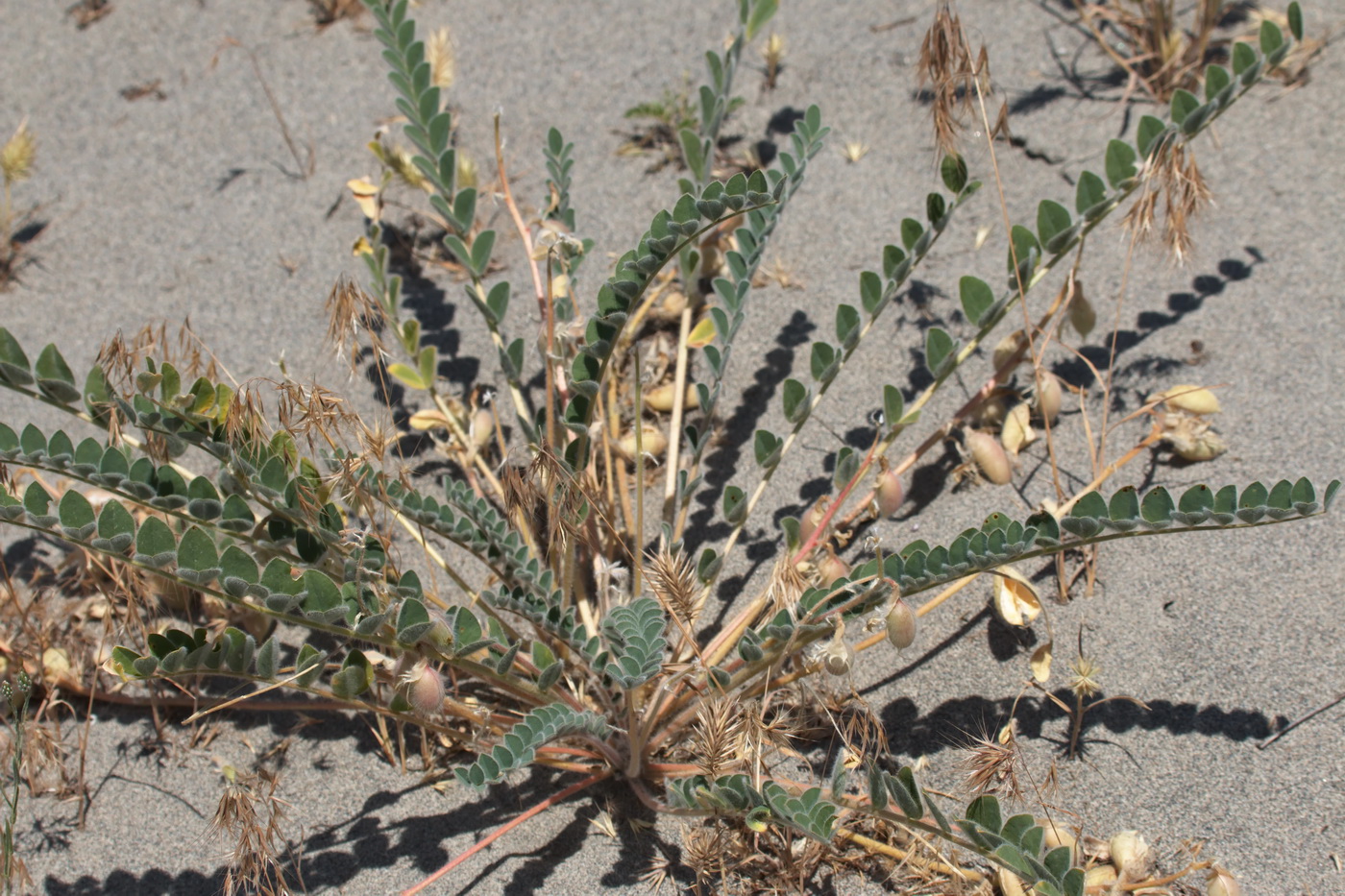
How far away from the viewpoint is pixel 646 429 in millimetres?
2041

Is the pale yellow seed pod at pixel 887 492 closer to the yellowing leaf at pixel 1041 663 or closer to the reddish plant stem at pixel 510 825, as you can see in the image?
the yellowing leaf at pixel 1041 663

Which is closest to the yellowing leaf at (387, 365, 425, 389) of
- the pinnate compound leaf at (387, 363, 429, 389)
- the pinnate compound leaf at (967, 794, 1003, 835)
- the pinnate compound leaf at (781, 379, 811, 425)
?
the pinnate compound leaf at (387, 363, 429, 389)

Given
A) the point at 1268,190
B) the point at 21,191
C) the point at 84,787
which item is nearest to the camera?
the point at 84,787

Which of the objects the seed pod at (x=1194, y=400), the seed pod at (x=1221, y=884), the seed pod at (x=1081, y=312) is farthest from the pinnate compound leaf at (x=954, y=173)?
the seed pod at (x=1221, y=884)

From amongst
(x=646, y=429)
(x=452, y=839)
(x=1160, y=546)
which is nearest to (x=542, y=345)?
(x=646, y=429)

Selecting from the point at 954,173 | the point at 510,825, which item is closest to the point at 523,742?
the point at 510,825

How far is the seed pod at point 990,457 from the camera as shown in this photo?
1.93m

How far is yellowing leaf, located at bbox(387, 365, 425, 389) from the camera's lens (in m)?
1.91

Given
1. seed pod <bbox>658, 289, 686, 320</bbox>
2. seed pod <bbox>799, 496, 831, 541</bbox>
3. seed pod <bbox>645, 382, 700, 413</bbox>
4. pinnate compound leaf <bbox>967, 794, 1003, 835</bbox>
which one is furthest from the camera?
seed pod <bbox>658, 289, 686, 320</bbox>

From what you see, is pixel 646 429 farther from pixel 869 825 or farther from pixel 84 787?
pixel 84 787

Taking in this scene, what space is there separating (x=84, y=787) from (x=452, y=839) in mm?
659

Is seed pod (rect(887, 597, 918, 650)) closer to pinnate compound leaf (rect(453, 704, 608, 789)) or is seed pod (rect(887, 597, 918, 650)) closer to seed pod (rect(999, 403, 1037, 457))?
pinnate compound leaf (rect(453, 704, 608, 789))

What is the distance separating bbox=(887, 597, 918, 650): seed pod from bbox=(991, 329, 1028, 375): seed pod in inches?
30.3

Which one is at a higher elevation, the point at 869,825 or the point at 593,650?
the point at 593,650
